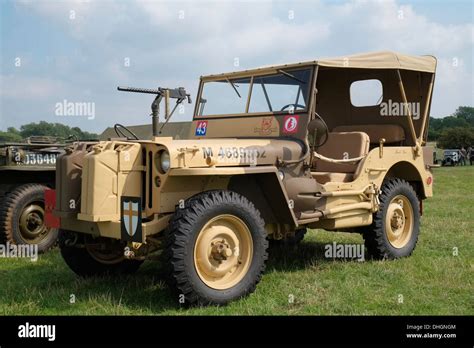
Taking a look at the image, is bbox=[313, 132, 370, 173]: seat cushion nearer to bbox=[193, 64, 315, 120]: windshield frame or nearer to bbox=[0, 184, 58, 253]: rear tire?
bbox=[193, 64, 315, 120]: windshield frame

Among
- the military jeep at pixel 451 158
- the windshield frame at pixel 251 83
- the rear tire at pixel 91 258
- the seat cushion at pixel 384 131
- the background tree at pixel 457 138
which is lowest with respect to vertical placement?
the rear tire at pixel 91 258

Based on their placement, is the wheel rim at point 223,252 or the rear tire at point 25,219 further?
the rear tire at point 25,219

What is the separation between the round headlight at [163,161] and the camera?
4656 millimetres

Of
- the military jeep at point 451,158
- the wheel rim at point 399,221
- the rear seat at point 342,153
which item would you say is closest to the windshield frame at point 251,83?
the rear seat at point 342,153

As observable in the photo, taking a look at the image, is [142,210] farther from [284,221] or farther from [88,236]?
[284,221]

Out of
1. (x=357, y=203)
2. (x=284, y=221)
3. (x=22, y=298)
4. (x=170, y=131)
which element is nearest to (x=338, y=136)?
(x=357, y=203)

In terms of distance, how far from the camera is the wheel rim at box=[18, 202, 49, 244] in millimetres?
7590

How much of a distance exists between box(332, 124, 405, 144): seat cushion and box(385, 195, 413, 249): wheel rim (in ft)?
2.64

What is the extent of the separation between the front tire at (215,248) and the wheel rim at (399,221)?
2339 mm

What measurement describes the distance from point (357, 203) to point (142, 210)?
2.47 m

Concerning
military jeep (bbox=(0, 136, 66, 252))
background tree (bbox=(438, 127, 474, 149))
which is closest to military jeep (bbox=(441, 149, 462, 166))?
background tree (bbox=(438, 127, 474, 149))

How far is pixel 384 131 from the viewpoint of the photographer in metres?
Result: 7.30

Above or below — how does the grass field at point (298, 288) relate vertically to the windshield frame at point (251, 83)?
below

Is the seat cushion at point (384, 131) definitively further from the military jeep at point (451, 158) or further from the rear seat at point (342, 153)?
the military jeep at point (451, 158)
